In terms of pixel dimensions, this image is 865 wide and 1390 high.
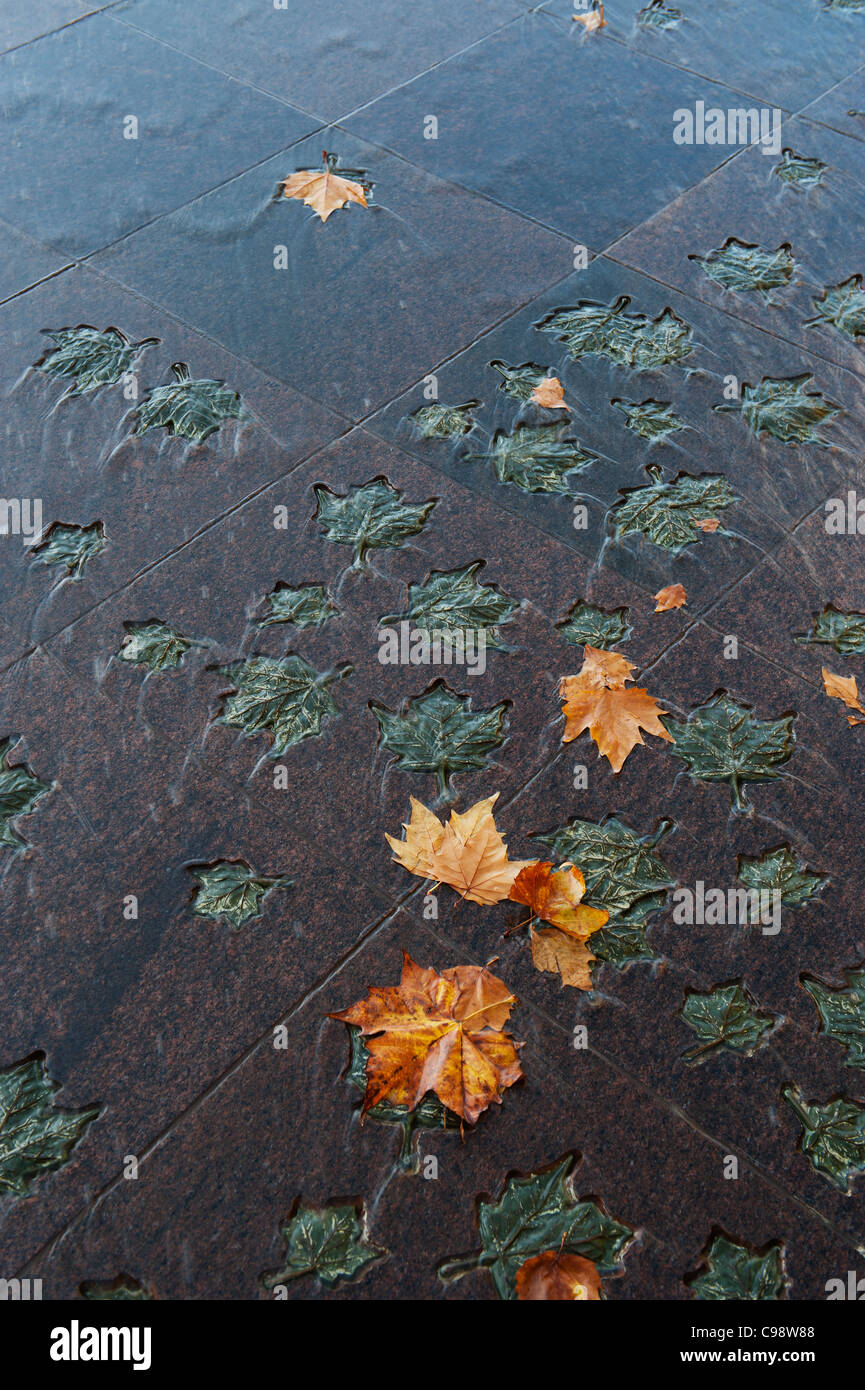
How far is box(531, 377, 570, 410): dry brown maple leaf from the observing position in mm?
3844

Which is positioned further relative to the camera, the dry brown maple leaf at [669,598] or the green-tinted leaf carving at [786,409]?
the green-tinted leaf carving at [786,409]

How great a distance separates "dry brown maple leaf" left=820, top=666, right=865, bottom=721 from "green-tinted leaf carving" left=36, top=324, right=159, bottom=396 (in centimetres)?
269

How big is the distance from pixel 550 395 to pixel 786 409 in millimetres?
856

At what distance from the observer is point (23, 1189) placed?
2.25 meters

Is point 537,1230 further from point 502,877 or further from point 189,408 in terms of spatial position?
point 189,408

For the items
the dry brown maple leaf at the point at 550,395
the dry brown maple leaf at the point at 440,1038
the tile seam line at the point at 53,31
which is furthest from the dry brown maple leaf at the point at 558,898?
the tile seam line at the point at 53,31

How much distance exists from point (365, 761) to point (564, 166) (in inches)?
131

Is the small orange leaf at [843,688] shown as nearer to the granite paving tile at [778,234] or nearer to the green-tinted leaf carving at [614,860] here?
the green-tinted leaf carving at [614,860]

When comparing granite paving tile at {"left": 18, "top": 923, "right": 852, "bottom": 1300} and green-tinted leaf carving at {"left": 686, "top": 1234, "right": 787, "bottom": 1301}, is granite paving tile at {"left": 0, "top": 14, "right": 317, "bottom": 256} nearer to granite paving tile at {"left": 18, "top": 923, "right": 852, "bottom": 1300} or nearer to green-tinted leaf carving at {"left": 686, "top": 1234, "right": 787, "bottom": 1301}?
granite paving tile at {"left": 18, "top": 923, "right": 852, "bottom": 1300}

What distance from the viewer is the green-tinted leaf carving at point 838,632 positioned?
10.5 ft

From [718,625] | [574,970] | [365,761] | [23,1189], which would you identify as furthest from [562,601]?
[23,1189]

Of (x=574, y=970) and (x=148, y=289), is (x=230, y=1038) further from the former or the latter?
(x=148, y=289)

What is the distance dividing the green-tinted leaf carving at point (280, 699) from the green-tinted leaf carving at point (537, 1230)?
1.28 metres

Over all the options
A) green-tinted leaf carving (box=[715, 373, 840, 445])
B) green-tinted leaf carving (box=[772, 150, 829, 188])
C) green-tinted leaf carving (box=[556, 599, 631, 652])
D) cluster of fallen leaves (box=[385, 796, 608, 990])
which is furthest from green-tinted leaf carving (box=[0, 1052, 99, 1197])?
green-tinted leaf carving (box=[772, 150, 829, 188])
